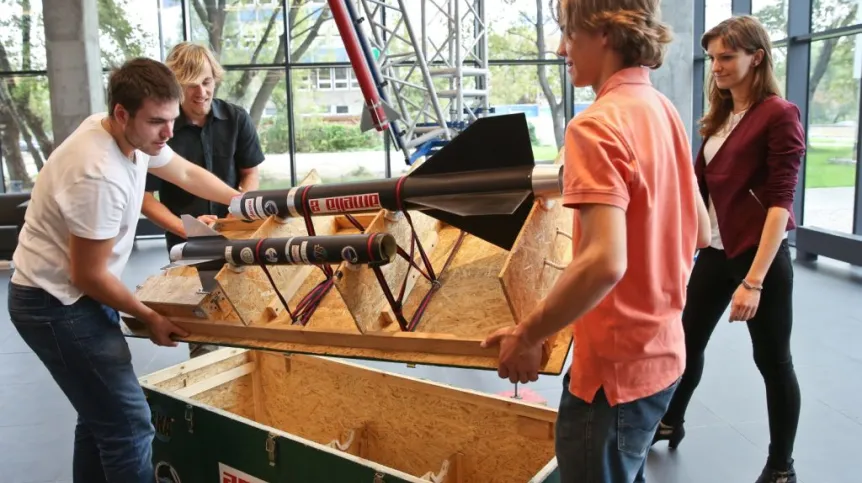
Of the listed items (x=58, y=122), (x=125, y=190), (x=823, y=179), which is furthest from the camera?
(x=58, y=122)

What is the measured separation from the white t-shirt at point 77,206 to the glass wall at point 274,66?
8105 mm

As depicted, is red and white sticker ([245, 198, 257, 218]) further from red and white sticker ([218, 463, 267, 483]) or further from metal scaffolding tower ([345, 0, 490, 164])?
metal scaffolding tower ([345, 0, 490, 164])

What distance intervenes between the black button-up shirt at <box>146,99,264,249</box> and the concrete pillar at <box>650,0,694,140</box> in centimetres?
693

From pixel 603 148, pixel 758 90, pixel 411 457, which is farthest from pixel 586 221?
pixel 411 457

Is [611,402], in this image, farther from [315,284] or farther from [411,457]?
[411,457]

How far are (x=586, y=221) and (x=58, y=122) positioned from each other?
A: 933cm

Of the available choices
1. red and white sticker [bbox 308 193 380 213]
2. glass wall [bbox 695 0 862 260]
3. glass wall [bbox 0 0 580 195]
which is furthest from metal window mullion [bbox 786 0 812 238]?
red and white sticker [bbox 308 193 380 213]

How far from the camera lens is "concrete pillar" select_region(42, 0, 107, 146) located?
8.77 metres

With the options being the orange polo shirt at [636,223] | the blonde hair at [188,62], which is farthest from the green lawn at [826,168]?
the orange polo shirt at [636,223]

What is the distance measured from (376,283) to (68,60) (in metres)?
8.58

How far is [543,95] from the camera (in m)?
10.4

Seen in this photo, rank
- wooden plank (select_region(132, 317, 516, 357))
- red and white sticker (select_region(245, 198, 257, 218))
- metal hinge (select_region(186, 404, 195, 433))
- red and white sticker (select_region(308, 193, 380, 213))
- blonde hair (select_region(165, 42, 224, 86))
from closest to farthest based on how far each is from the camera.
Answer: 1. wooden plank (select_region(132, 317, 516, 357))
2. red and white sticker (select_region(308, 193, 380, 213))
3. red and white sticker (select_region(245, 198, 257, 218))
4. metal hinge (select_region(186, 404, 195, 433))
5. blonde hair (select_region(165, 42, 224, 86))

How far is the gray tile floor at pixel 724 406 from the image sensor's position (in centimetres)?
301

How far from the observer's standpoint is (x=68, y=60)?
880cm
